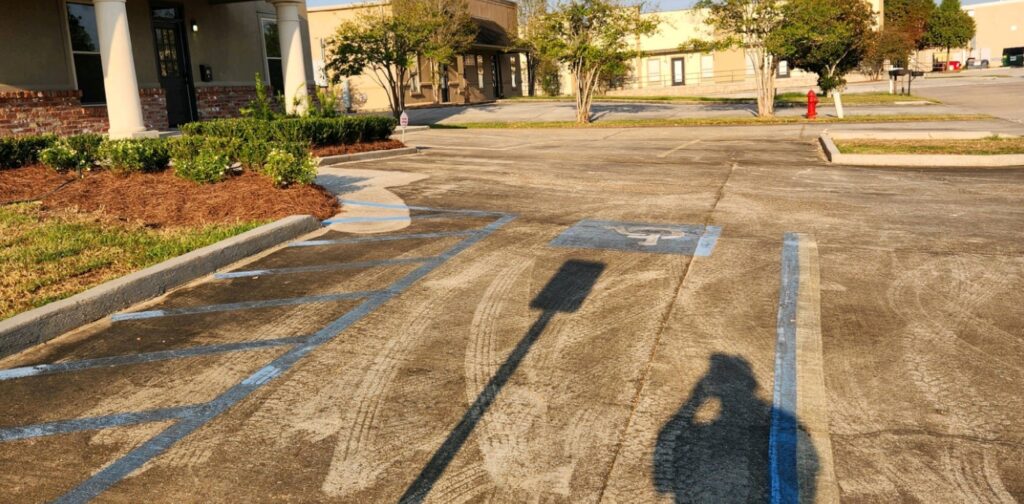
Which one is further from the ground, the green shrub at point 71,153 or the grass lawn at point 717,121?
the green shrub at point 71,153

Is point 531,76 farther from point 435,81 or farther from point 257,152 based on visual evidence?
point 257,152

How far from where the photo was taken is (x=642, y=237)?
841 centimetres

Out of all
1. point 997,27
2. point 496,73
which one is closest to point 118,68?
point 496,73

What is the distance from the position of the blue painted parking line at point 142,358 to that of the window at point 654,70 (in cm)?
5423

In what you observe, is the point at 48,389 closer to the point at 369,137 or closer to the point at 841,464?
the point at 841,464

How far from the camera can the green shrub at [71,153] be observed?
11.7 meters

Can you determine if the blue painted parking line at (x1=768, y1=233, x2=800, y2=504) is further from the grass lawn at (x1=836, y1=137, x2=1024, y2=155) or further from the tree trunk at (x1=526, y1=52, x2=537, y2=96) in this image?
the tree trunk at (x1=526, y1=52, x2=537, y2=96)

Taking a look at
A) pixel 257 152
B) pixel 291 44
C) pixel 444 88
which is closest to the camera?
pixel 257 152

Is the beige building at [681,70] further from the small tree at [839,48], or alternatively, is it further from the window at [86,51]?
the window at [86,51]

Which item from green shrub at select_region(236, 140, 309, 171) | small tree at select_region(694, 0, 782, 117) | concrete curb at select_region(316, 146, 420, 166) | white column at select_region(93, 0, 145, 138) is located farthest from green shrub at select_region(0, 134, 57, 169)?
small tree at select_region(694, 0, 782, 117)

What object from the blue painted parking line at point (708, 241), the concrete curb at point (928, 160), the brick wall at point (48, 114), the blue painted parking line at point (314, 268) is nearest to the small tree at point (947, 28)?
the concrete curb at point (928, 160)

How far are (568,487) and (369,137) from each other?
15067mm

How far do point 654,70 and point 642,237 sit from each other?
50.9 metres

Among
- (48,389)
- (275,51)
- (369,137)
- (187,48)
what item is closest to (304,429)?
(48,389)
